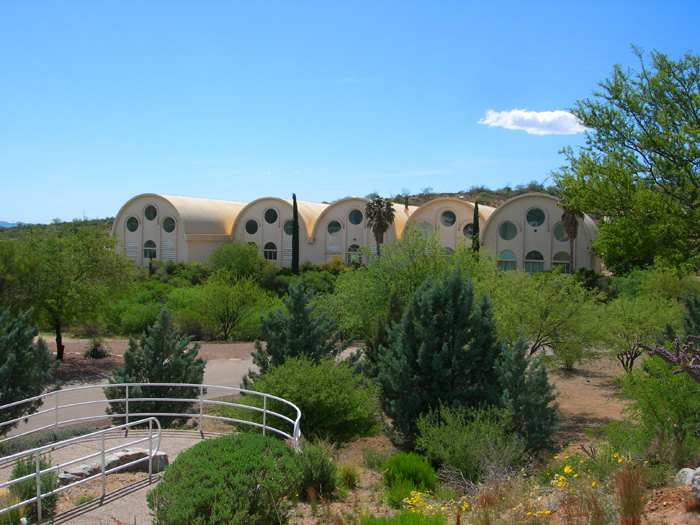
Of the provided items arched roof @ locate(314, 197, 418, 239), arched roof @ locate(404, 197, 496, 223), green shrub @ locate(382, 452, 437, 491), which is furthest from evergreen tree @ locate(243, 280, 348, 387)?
arched roof @ locate(314, 197, 418, 239)

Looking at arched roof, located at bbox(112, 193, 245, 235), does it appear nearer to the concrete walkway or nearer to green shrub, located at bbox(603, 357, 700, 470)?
the concrete walkway

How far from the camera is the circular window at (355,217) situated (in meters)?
52.2

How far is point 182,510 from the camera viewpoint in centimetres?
514

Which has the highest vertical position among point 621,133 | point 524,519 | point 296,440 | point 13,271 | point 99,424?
point 621,133

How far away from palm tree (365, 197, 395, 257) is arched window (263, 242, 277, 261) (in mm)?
11566

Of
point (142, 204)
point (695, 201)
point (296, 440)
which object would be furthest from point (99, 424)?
point (142, 204)

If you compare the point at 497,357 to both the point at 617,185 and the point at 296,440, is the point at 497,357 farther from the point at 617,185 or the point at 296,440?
the point at 617,185

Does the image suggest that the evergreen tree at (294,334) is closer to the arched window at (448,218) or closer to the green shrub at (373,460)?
the green shrub at (373,460)

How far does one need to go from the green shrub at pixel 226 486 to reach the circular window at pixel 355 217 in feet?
151

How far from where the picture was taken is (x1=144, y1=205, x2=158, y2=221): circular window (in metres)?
56.2

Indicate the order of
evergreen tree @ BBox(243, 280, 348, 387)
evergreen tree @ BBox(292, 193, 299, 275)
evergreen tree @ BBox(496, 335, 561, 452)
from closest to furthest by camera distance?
evergreen tree @ BBox(496, 335, 561, 452)
evergreen tree @ BBox(243, 280, 348, 387)
evergreen tree @ BBox(292, 193, 299, 275)

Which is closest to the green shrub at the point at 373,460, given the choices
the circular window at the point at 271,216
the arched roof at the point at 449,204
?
the arched roof at the point at 449,204

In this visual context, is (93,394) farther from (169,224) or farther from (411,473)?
(169,224)

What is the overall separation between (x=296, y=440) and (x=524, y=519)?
9.80ft
